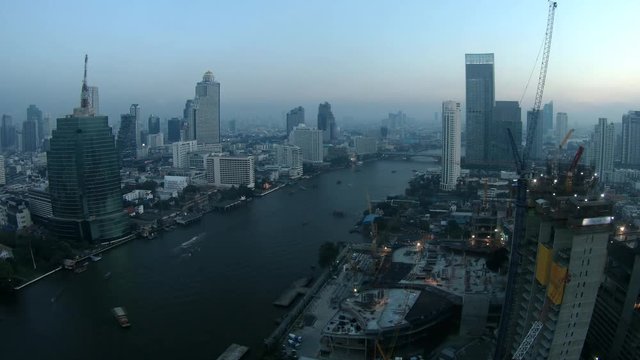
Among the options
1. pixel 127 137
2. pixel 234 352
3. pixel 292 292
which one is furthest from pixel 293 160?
pixel 234 352

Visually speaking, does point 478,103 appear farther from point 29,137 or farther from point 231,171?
point 29,137

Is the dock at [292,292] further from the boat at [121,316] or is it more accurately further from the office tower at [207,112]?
the office tower at [207,112]

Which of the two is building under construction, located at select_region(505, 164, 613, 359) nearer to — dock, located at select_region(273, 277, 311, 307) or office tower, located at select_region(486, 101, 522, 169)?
dock, located at select_region(273, 277, 311, 307)

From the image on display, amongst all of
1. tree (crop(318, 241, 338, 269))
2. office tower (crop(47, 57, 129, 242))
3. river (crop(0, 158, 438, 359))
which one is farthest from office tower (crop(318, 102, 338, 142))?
tree (crop(318, 241, 338, 269))

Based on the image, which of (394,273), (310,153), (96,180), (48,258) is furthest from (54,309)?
(310,153)

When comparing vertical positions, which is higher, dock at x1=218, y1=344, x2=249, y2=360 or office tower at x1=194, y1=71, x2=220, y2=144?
office tower at x1=194, y1=71, x2=220, y2=144

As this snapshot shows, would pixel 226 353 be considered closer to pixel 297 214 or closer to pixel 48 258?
pixel 48 258

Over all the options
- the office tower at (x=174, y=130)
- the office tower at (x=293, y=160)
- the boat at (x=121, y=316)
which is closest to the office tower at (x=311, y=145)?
the office tower at (x=293, y=160)
